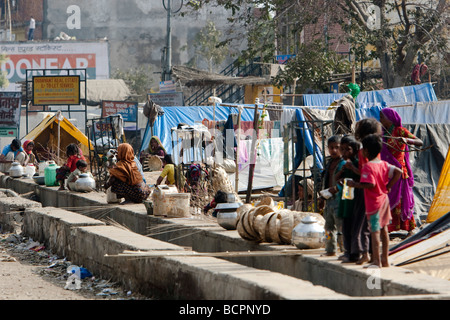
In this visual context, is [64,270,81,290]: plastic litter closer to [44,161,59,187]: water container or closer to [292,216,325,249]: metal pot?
[292,216,325,249]: metal pot

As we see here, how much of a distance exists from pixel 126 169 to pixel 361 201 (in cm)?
595

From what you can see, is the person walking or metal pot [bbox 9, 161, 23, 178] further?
the person walking

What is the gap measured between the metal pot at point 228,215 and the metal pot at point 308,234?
1669 millimetres

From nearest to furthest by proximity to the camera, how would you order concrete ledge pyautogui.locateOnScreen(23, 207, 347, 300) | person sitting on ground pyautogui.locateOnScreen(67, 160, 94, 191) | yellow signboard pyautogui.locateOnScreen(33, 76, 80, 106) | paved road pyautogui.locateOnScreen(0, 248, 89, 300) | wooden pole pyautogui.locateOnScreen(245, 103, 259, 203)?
concrete ledge pyautogui.locateOnScreen(23, 207, 347, 300) < paved road pyautogui.locateOnScreen(0, 248, 89, 300) < wooden pole pyautogui.locateOnScreen(245, 103, 259, 203) < person sitting on ground pyautogui.locateOnScreen(67, 160, 94, 191) < yellow signboard pyautogui.locateOnScreen(33, 76, 80, 106)

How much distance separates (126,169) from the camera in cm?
1175

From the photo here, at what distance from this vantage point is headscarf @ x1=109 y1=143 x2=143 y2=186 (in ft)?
38.4

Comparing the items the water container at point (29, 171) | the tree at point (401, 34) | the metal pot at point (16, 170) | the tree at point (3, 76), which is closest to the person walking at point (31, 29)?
the tree at point (3, 76)

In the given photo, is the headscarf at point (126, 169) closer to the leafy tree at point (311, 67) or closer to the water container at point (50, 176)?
the water container at point (50, 176)

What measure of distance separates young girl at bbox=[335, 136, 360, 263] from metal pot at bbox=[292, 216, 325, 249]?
0.42 metres

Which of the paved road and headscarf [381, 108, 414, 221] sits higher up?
headscarf [381, 108, 414, 221]

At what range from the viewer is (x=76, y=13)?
2394 inches

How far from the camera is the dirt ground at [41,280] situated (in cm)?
714

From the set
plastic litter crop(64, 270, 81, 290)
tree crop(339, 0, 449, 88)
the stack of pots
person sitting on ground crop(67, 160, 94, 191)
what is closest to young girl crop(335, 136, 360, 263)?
the stack of pots
